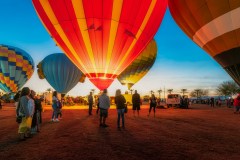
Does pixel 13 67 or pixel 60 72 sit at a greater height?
pixel 13 67

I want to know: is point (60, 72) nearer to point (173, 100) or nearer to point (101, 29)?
point (173, 100)

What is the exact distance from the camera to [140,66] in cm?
3291

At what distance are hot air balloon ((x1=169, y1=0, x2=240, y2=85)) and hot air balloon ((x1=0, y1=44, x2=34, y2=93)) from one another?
24.6 metres

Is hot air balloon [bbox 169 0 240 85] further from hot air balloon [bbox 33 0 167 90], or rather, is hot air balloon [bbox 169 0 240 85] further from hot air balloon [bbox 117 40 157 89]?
hot air balloon [bbox 117 40 157 89]

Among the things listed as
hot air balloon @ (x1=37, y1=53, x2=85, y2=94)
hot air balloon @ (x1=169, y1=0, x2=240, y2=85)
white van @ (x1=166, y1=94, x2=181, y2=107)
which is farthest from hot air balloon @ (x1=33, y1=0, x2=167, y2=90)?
white van @ (x1=166, y1=94, x2=181, y2=107)

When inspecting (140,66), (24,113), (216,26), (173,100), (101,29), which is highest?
(140,66)

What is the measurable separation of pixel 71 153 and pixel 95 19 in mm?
9605

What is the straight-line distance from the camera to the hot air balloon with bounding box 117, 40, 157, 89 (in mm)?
32625

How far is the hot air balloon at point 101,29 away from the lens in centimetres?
1374

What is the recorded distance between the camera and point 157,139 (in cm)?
764

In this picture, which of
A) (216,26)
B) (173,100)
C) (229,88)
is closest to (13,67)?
(173,100)

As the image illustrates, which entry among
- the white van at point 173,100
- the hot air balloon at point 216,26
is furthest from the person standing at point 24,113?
the white van at point 173,100

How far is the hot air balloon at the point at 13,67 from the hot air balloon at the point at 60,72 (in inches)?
114

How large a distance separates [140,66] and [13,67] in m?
17.4
